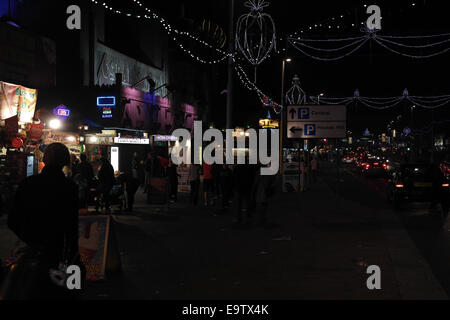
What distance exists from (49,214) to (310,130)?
16.0 metres

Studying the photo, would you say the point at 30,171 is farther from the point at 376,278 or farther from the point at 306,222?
the point at 376,278

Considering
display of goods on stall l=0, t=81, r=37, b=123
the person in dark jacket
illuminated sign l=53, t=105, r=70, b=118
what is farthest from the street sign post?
the person in dark jacket

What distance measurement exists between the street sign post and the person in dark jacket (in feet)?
49.7

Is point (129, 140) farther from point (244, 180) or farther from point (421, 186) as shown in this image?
point (421, 186)

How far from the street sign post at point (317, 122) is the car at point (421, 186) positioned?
7.68 ft

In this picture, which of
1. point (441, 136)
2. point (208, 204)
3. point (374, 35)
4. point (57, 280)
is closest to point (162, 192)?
point (208, 204)

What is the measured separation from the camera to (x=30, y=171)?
61.8ft

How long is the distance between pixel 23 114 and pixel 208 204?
6531 millimetres

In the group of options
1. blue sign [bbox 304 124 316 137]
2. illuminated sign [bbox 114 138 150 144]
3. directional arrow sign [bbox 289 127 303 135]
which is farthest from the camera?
illuminated sign [bbox 114 138 150 144]

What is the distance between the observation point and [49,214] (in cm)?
430

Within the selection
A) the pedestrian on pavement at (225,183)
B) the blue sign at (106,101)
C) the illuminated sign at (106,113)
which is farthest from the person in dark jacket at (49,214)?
the illuminated sign at (106,113)

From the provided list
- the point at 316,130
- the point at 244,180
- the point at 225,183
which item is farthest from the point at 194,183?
the point at 244,180

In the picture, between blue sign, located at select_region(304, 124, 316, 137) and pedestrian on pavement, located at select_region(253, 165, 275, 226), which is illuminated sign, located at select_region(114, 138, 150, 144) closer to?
blue sign, located at select_region(304, 124, 316, 137)

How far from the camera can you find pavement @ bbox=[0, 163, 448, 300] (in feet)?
23.6
